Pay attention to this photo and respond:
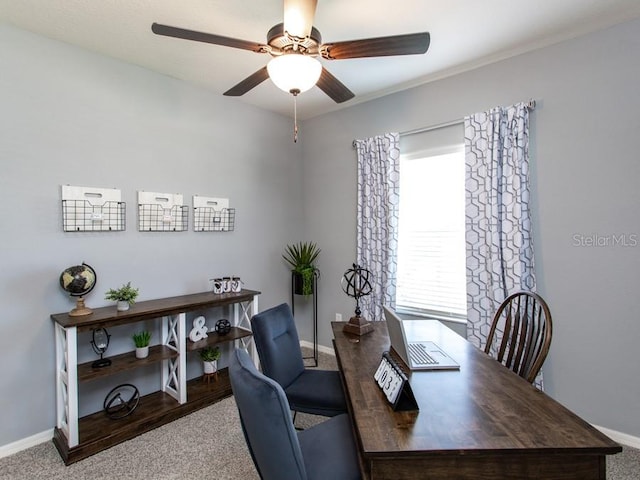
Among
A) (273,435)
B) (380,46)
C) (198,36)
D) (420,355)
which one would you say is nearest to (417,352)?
(420,355)

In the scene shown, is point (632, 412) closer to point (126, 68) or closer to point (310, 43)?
point (310, 43)

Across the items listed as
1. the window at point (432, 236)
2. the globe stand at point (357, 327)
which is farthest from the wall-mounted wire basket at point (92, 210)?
the window at point (432, 236)

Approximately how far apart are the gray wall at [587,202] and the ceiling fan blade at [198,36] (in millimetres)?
1989

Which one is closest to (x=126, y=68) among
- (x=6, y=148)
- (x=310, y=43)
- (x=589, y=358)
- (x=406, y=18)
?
(x=6, y=148)

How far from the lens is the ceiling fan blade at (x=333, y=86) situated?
6.68 feet

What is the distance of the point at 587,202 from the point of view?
232 centimetres

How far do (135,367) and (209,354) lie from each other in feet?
2.44

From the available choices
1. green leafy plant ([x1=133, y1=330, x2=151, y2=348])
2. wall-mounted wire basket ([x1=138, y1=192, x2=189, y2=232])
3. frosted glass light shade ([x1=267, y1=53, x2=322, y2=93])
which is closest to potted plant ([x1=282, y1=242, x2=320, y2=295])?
wall-mounted wire basket ([x1=138, y1=192, x2=189, y2=232])

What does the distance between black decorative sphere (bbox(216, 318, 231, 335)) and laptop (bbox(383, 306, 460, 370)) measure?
6.00 feet

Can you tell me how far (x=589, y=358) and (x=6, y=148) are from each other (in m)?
4.13

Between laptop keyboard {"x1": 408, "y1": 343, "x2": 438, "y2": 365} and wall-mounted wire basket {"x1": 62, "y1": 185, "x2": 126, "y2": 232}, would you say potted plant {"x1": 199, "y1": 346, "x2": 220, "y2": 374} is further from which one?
laptop keyboard {"x1": 408, "y1": 343, "x2": 438, "y2": 365}

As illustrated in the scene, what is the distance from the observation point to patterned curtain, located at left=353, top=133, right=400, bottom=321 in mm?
3252

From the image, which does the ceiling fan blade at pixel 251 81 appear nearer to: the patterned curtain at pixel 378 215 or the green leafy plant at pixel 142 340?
the patterned curtain at pixel 378 215

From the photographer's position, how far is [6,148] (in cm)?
217
